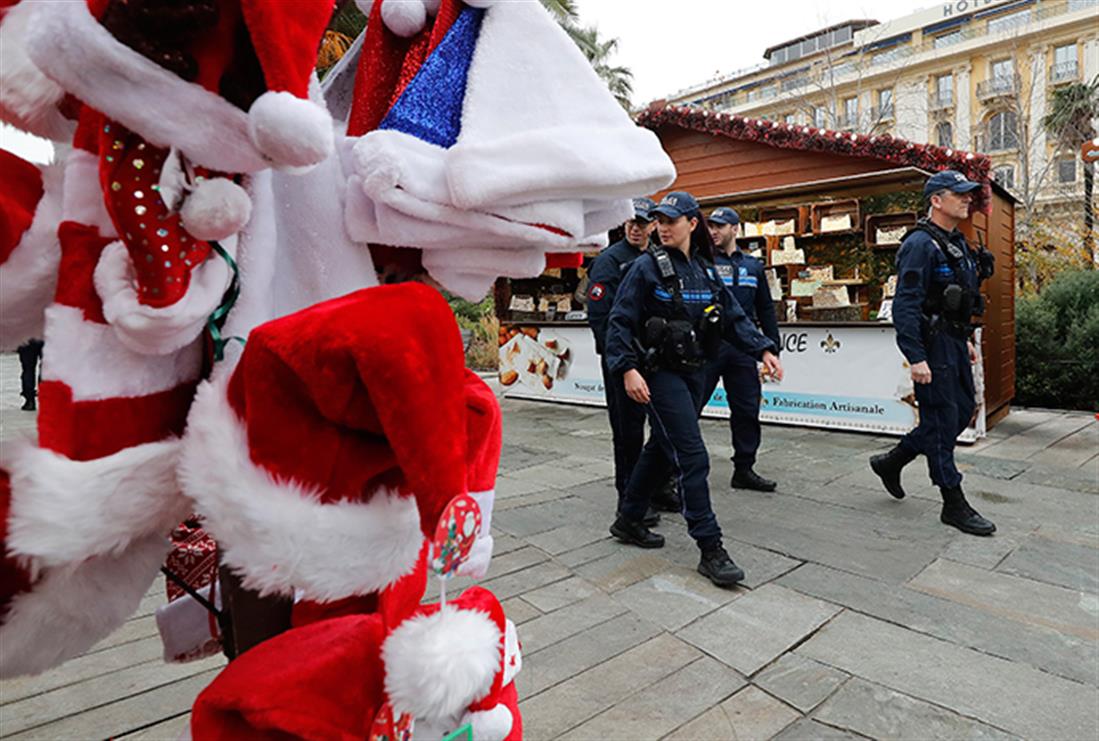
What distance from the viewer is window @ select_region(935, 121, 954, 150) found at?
28.3 metres

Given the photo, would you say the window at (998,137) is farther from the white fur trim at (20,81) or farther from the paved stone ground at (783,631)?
the white fur trim at (20,81)

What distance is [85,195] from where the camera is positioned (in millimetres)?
858

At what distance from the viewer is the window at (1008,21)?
30.2 meters

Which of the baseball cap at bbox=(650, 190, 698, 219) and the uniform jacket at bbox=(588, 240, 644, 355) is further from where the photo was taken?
the uniform jacket at bbox=(588, 240, 644, 355)

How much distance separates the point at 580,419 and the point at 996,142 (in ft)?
99.0

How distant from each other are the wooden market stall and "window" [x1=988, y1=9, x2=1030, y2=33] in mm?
29982

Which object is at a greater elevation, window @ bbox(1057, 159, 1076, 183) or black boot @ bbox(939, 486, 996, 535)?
window @ bbox(1057, 159, 1076, 183)

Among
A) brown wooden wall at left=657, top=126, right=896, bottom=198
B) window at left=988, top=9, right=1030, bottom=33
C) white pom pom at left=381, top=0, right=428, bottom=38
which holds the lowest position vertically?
white pom pom at left=381, top=0, right=428, bottom=38

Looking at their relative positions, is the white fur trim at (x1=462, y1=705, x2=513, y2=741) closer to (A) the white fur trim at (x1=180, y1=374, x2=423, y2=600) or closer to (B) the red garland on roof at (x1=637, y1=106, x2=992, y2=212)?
(A) the white fur trim at (x1=180, y1=374, x2=423, y2=600)

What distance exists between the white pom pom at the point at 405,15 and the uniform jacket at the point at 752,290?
13.3ft

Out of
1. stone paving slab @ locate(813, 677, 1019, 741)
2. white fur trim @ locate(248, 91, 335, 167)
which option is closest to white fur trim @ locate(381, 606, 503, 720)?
white fur trim @ locate(248, 91, 335, 167)

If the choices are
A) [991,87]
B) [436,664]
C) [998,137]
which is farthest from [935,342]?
[991,87]

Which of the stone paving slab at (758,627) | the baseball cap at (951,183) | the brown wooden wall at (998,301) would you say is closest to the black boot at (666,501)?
the stone paving slab at (758,627)

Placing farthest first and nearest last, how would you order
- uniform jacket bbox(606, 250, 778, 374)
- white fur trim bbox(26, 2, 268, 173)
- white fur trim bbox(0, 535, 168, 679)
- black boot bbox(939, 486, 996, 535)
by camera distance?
black boot bbox(939, 486, 996, 535), uniform jacket bbox(606, 250, 778, 374), white fur trim bbox(0, 535, 168, 679), white fur trim bbox(26, 2, 268, 173)
